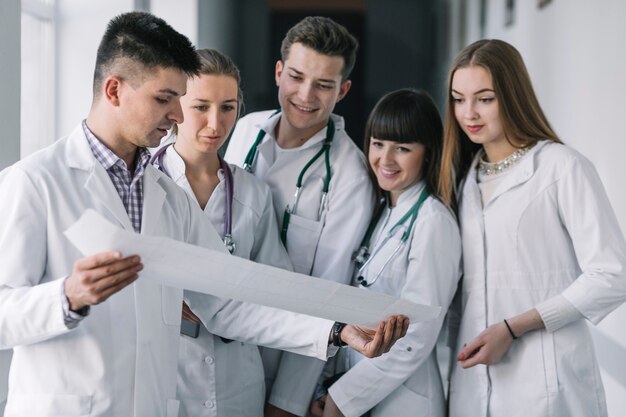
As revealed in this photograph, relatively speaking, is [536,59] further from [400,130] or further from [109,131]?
[109,131]

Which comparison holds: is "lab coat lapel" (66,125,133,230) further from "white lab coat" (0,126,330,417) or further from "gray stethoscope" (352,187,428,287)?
"gray stethoscope" (352,187,428,287)

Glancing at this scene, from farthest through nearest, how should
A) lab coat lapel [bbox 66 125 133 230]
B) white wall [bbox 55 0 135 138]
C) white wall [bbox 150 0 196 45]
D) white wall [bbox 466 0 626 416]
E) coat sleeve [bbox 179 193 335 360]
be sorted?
white wall [bbox 150 0 196 45]
white wall [bbox 55 0 135 138]
white wall [bbox 466 0 626 416]
coat sleeve [bbox 179 193 335 360]
lab coat lapel [bbox 66 125 133 230]

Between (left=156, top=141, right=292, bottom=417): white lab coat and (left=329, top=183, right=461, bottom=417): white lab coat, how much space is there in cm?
22

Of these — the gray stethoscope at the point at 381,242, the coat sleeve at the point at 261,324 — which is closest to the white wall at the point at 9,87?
the coat sleeve at the point at 261,324

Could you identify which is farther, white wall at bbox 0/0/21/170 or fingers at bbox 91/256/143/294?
white wall at bbox 0/0/21/170

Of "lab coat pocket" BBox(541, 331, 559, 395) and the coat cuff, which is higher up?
the coat cuff

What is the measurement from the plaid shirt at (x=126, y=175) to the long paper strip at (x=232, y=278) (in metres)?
0.24

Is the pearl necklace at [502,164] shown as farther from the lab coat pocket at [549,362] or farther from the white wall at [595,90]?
the white wall at [595,90]

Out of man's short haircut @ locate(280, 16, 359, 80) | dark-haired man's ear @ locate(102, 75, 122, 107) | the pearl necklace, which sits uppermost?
man's short haircut @ locate(280, 16, 359, 80)

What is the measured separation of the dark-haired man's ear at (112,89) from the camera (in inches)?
54.7

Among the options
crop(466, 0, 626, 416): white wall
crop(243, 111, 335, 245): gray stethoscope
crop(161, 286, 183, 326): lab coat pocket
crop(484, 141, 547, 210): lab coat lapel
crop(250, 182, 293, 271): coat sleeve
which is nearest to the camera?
crop(161, 286, 183, 326): lab coat pocket

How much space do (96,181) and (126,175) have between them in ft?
0.31

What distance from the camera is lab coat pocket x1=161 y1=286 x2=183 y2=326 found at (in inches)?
57.7

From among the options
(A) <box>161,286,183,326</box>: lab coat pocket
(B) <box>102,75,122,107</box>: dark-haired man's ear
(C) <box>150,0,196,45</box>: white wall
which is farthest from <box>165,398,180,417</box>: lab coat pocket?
(C) <box>150,0,196,45</box>: white wall
